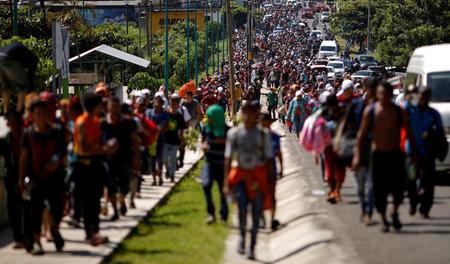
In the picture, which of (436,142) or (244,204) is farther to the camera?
(436,142)

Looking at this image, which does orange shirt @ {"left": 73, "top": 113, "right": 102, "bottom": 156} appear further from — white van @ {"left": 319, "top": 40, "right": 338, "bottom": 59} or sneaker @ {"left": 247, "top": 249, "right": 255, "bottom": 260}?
white van @ {"left": 319, "top": 40, "right": 338, "bottom": 59}

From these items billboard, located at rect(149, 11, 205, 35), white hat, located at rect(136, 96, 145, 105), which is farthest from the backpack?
billboard, located at rect(149, 11, 205, 35)

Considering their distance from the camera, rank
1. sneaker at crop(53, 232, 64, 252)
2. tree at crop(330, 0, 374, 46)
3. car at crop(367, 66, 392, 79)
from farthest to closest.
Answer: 1. tree at crop(330, 0, 374, 46)
2. car at crop(367, 66, 392, 79)
3. sneaker at crop(53, 232, 64, 252)

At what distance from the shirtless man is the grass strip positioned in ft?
6.52

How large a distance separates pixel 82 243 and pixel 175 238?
130 centimetres

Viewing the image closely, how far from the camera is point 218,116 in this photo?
10969mm

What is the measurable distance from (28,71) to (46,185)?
25.1 ft

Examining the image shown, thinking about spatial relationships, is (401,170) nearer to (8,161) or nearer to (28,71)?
(8,161)

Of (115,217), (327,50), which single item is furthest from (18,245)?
(327,50)

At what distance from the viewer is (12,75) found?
15211 millimetres

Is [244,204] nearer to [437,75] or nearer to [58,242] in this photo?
[58,242]

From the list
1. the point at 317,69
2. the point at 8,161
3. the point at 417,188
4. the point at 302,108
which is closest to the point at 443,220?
the point at 417,188

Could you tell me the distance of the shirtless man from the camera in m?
9.90

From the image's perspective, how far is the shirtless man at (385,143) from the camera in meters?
9.90
